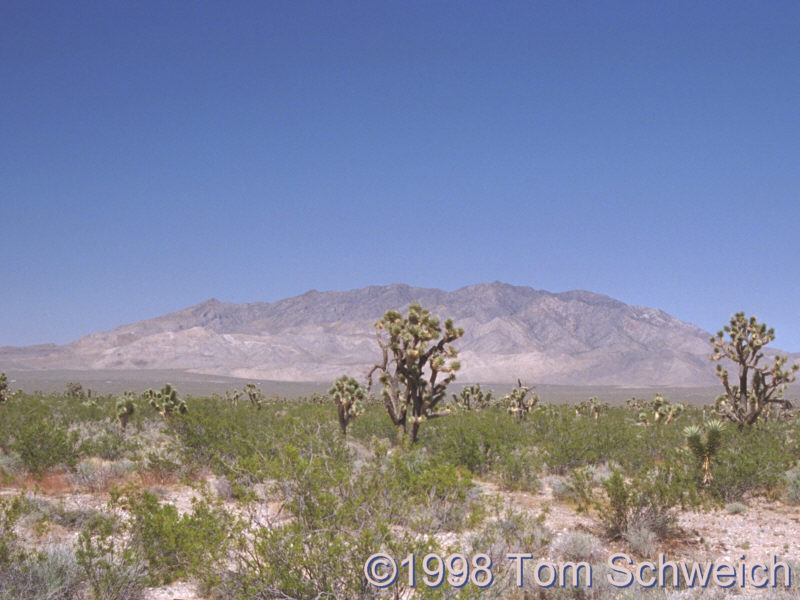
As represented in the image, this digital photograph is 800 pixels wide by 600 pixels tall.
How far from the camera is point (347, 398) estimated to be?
78.9ft

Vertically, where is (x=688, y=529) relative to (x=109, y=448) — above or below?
below

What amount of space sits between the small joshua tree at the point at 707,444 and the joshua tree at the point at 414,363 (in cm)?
692

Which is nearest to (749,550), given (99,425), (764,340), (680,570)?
(680,570)

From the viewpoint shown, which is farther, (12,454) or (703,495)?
(12,454)

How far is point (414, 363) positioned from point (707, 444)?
8470 mm

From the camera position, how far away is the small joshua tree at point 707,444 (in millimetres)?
13070

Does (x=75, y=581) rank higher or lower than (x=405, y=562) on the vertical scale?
lower

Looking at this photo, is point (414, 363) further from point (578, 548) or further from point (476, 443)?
point (578, 548)

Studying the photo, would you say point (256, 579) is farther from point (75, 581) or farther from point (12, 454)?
point (12, 454)

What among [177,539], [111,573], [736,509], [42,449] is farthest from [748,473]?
[42,449]

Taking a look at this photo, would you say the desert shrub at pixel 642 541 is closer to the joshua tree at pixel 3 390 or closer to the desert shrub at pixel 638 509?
the desert shrub at pixel 638 509

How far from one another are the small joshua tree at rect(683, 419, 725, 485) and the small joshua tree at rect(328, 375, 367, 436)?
533 inches

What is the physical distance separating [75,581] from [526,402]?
33652mm

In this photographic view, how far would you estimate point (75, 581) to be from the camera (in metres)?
6.50
